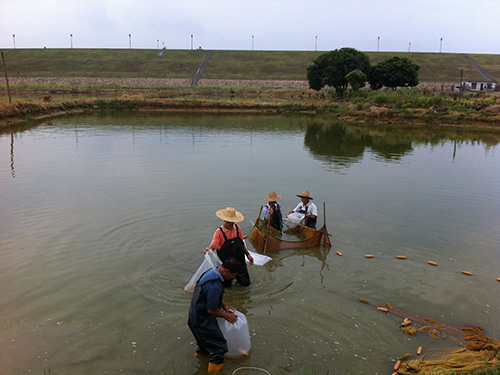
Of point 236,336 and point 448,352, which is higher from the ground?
point 236,336

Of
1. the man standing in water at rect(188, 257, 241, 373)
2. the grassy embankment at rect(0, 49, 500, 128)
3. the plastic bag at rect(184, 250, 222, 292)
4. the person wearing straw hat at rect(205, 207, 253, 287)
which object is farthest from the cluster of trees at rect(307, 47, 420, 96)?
the man standing in water at rect(188, 257, 241, 373)

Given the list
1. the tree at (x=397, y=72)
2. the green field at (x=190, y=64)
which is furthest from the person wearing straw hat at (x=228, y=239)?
the green field at (x=190, y=64)

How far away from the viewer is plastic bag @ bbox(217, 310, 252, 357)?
519 cm

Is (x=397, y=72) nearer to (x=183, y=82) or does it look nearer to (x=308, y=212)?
(x=183, y=82)

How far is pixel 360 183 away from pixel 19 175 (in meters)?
12.2

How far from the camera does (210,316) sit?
5.00 metres

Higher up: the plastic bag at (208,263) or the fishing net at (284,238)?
the plastic bag at (208,263)

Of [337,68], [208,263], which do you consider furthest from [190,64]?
[208,263]

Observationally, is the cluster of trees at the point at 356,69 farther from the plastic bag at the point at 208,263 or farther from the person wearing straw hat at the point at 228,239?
the plastic bag at the point at 208,263

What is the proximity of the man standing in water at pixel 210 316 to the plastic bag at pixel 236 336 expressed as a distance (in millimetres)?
99

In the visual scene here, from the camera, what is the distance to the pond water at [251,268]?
5781 millimetres

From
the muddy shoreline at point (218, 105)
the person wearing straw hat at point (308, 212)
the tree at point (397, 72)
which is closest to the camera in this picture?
the person wearing straw hat at point (308, 212)

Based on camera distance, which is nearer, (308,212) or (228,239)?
(228,239)

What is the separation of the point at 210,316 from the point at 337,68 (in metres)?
47.2
